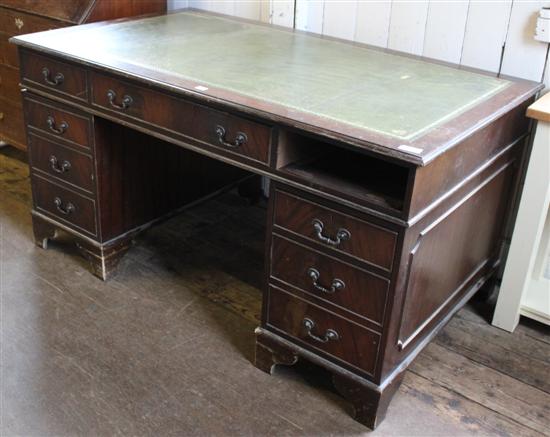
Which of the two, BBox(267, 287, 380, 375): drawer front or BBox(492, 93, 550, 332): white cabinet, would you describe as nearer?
BBox(267, 287, 380, 375): drawer front

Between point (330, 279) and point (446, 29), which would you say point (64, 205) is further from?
point (446, 29)

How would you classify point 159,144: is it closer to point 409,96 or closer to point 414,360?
point 409,96

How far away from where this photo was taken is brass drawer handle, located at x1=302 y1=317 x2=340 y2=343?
1797 mm

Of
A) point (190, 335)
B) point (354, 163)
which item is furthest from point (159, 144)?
point (354, 163)

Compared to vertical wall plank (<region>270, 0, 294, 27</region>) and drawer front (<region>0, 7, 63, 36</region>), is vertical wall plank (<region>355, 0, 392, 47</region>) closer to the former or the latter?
vertical wall plank (<region>270, 0, 294, 27</region>)

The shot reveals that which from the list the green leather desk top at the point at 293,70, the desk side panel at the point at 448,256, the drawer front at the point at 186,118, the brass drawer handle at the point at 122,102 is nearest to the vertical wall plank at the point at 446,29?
the green leather desk top at the point at 293,70

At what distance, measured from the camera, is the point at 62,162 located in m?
2.33

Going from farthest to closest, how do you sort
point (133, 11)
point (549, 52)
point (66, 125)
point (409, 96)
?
1. point (133, 11)
2. point (66, 125)
3. point (549, 52)
4. point (409, 96)

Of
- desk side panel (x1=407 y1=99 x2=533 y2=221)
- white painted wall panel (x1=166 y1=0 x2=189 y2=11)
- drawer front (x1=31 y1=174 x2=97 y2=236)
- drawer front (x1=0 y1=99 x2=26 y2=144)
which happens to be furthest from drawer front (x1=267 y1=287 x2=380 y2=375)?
drawer front (x1=0 y1=99 x2=26 y2=144)

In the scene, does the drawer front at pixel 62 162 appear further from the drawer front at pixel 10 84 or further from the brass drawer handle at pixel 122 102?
the drawer front at pixel 10 84

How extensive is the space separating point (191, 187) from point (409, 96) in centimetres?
109

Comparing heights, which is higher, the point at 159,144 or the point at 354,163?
the point at 354,163

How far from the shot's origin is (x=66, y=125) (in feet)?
7.38

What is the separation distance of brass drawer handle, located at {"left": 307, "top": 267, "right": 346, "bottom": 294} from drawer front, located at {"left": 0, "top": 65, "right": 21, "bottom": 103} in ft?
5.70
